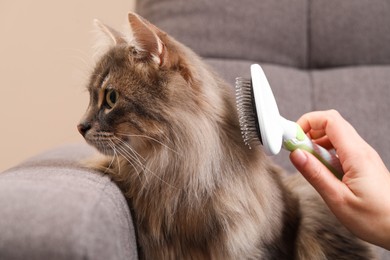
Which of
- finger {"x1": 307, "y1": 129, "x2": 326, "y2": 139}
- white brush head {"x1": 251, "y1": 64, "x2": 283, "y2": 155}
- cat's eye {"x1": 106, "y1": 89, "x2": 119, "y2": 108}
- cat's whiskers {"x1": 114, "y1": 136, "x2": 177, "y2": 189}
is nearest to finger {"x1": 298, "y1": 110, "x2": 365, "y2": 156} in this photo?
finger {"x1": 307, "y1": 129, "x2": 326, "y2": 139}

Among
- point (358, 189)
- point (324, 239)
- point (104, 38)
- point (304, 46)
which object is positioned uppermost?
point (104, 38)

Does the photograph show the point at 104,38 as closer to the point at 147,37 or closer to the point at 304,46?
the point at 147,37

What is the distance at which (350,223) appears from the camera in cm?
89

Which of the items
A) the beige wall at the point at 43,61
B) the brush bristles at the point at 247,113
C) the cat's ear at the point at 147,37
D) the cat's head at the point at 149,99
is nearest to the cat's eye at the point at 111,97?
the cat's head at the point at 149,99

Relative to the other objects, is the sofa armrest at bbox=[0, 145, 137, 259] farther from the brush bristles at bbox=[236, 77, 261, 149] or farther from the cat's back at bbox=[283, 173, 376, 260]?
the cat's back at bbox=[283, 173, 376, 260]

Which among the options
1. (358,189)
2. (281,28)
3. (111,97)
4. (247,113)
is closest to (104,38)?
(111,97)

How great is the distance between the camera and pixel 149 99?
2.89 feet

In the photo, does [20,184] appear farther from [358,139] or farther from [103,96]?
[358,139]

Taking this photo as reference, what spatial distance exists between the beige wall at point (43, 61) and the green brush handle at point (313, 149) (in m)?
1.22

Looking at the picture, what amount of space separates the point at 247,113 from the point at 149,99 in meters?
0.20

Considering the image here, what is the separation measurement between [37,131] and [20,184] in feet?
4.35

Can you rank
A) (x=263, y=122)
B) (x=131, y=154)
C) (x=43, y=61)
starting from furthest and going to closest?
(x=43, y=61) → (x=131, y=154) → (x=263, y=122)

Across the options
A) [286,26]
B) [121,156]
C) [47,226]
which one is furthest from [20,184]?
[286,26]

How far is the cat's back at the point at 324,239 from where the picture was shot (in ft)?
3.25
